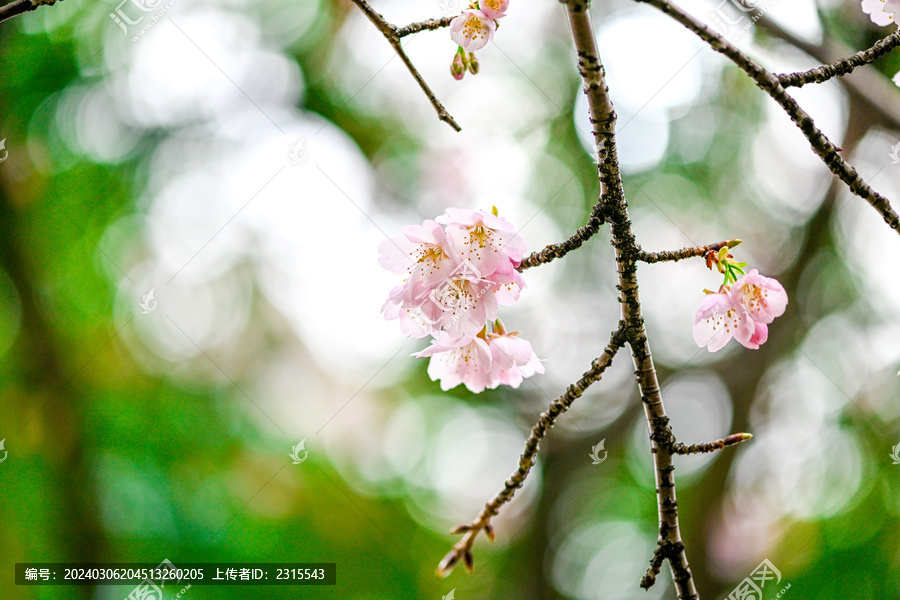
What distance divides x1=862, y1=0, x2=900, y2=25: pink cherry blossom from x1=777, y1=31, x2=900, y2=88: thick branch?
0.35m

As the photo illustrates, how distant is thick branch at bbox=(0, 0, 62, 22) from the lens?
528 mm

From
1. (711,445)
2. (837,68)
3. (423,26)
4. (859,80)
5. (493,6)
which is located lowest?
(711,445)

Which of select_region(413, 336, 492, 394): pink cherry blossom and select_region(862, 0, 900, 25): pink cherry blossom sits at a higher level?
A: select_region(862, 0, 900, 25): pink cherry blossom

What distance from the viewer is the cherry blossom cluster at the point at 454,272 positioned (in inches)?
25.7

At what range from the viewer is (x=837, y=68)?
23.1 inches

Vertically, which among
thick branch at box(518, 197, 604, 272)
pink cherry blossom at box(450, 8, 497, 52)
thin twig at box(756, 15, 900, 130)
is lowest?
thick branch at box(518, 197, 604, 272)

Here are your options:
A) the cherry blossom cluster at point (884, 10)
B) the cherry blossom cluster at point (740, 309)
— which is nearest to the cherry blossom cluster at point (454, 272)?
the cherry blossom cluster at point (740, 309)

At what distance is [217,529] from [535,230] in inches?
80.6

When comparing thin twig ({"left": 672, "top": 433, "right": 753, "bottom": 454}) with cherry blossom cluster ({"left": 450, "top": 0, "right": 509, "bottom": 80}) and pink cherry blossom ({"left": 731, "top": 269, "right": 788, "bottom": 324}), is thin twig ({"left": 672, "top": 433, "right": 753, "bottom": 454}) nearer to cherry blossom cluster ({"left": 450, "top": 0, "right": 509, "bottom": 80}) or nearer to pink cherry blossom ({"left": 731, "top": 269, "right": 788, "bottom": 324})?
pink cherry blossom ({"left": 731, "top": 269, "right": 788, "bottom": 324})

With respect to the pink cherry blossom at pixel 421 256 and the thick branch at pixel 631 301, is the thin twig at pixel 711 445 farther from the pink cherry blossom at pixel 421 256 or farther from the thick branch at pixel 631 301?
the pink cherry blossom at pixel 421 256

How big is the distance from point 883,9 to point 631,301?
2.52 feet

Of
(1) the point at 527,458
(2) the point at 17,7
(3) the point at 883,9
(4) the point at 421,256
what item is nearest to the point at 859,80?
(3) the point at 883,9

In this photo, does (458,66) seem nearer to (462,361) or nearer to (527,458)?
(462,361)

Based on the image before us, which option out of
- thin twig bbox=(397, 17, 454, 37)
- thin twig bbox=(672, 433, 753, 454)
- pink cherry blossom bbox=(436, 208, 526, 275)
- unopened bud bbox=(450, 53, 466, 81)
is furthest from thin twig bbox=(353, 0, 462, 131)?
thin twig bbox=(672, 433, 753, 454)
